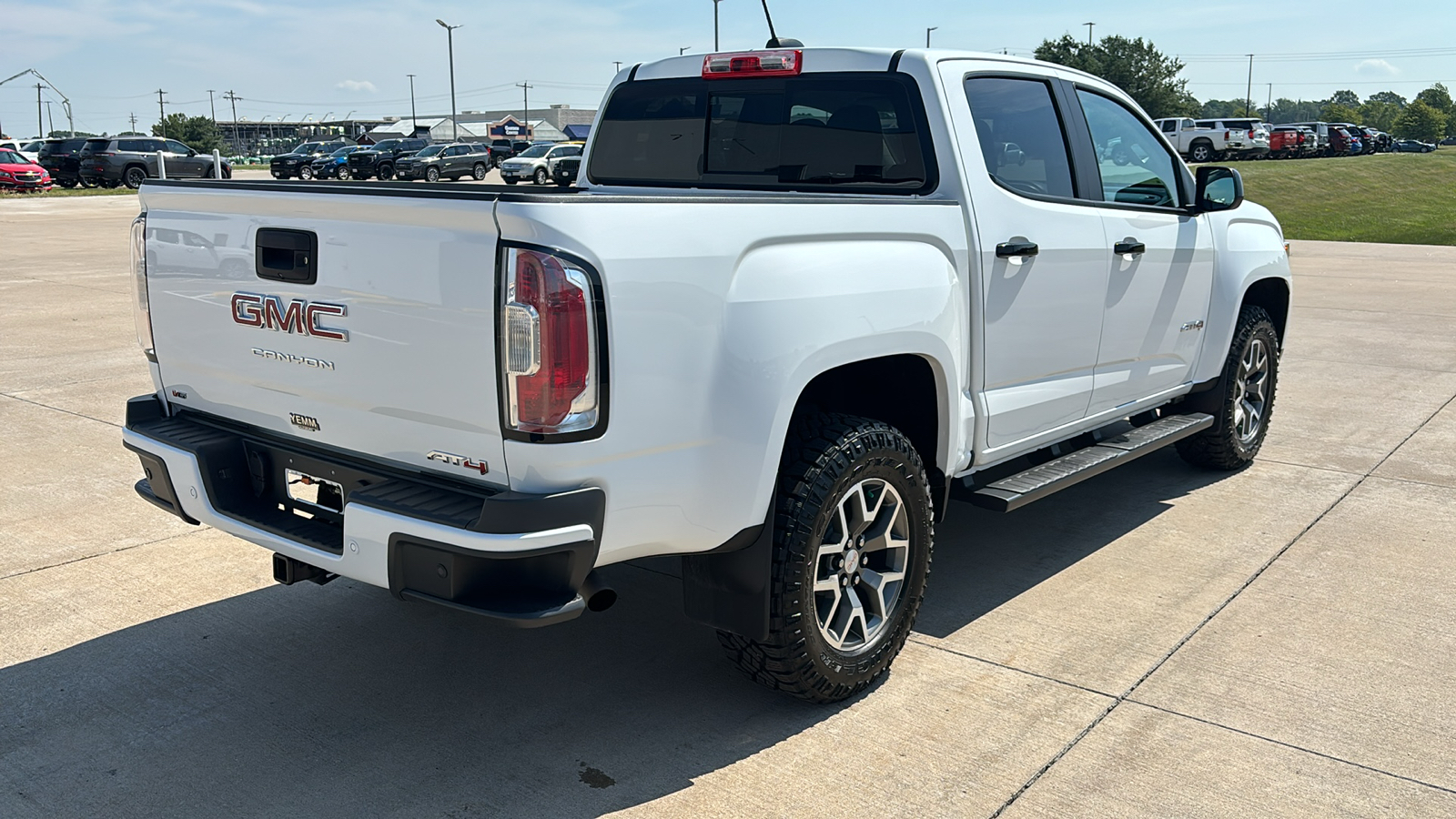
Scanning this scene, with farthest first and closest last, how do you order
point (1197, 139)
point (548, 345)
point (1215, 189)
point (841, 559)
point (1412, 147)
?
1. point (1412, 147)
2. point (1197, 139)
3. point (1215, 189)
4. point (841, 559)
5. point (548, 345)

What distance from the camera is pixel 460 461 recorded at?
115 inches

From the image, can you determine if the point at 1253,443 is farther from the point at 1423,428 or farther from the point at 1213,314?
the point at 1423,428

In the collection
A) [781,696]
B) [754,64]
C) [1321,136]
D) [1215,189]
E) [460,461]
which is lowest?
[781,696]

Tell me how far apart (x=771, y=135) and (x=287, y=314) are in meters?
2.02

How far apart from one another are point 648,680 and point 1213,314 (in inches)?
134

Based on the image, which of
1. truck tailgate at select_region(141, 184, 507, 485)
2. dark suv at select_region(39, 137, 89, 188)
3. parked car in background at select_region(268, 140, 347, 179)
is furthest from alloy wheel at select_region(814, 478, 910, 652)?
parked car in background at select_region(268, 140, 347, 179)

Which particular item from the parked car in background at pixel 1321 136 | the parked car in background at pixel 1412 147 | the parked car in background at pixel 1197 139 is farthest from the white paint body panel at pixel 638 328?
the parked car in background at pixel 1412 147

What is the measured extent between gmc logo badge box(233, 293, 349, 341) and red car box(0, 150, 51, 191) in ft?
123

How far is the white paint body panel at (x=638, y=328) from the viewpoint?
2.81 m

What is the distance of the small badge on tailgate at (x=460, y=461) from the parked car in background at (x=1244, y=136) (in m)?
53.5

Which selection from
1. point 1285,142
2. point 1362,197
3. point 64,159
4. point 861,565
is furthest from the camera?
point 1285,142

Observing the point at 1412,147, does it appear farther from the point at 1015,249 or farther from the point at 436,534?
the point at 436,534

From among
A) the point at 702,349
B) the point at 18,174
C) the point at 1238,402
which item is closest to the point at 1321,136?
the point at 18,174

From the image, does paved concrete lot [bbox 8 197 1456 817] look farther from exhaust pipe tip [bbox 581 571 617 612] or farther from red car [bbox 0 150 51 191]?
red car [bbox 0 150 51 191]
